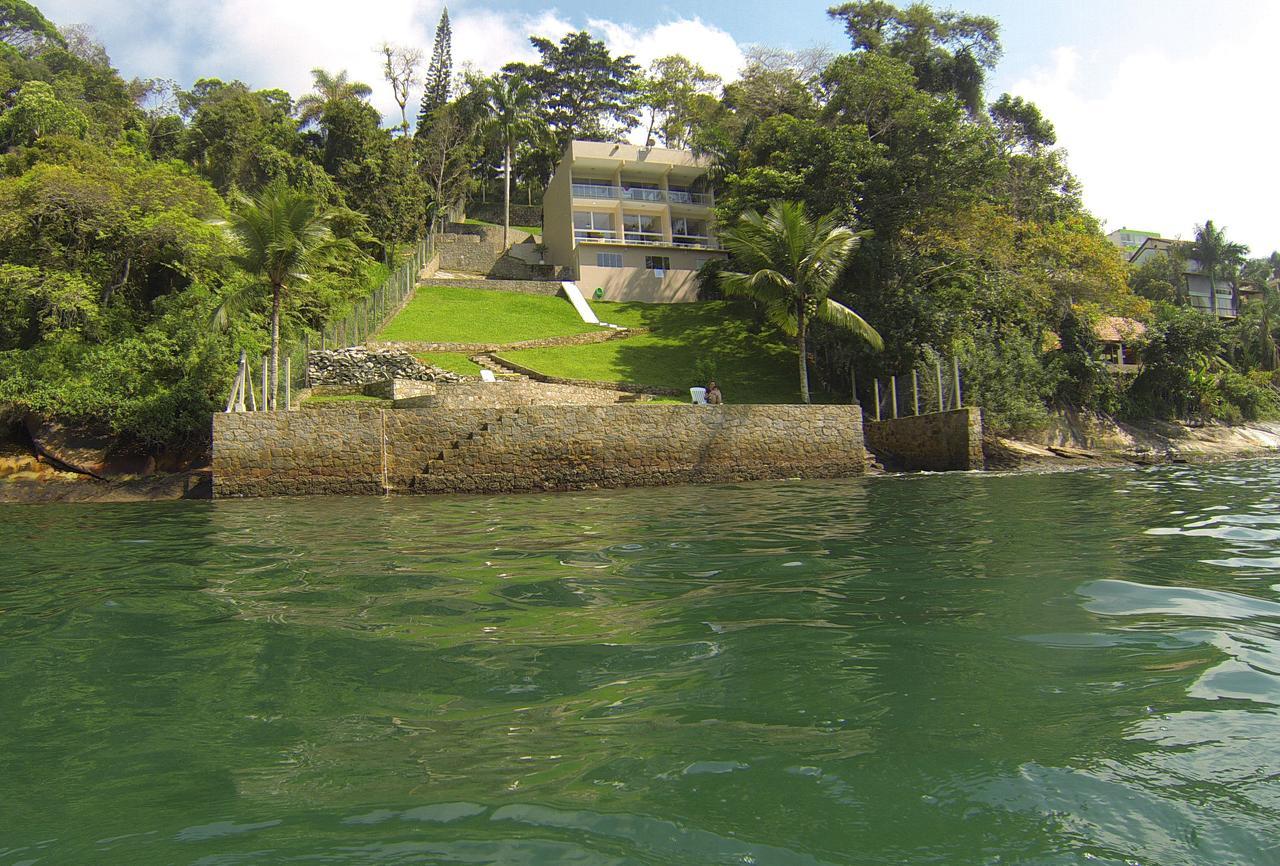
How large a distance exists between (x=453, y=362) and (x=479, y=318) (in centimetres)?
884

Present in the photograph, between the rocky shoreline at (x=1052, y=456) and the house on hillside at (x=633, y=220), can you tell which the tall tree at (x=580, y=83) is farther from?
the rocky shoreline at (x=1052, y=456)

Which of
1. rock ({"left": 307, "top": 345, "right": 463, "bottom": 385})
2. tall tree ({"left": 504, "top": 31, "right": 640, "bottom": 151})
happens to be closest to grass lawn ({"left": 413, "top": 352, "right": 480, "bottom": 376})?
rock ({"left": 307, "top": 345, "right": 463, "bottom": 385})

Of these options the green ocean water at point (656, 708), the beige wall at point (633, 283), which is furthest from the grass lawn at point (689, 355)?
the green ocean water at point (656, 708)

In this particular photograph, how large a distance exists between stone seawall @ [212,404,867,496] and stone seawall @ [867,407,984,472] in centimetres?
276

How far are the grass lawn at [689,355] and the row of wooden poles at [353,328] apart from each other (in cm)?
593

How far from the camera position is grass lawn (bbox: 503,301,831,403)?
28.4 metres

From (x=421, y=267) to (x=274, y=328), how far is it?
27.5 meters

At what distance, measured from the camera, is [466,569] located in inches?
255

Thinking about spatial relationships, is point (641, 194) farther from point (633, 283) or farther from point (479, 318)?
point (479, 318)

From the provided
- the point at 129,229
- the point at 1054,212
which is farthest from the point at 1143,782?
the point at 1054,212

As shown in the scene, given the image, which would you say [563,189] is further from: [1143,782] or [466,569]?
[1143,782]

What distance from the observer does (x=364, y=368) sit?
25.4 m

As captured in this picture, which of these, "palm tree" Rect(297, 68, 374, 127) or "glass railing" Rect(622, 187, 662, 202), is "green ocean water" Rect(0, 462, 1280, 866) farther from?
"palm tree" Rect(297, 68, 374, 127)

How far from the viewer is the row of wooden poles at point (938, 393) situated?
70.1ft
